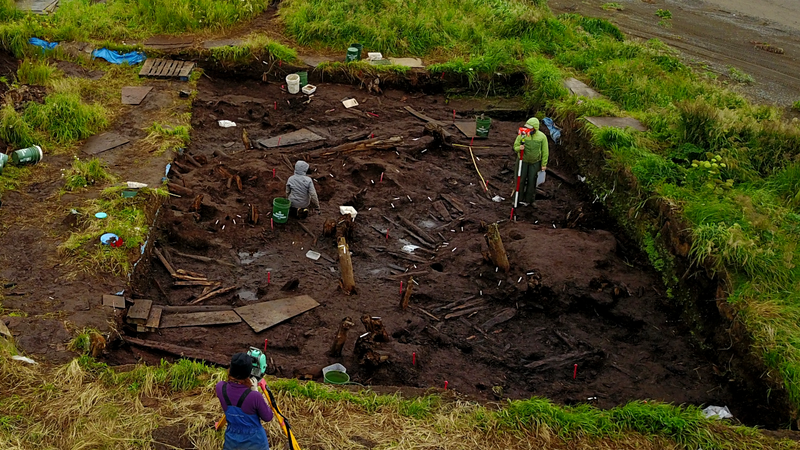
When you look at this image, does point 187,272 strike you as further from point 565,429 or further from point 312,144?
point 565,429

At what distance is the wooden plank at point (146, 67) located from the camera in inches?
551

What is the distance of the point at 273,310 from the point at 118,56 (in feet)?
29.8

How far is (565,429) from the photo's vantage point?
6.37 m

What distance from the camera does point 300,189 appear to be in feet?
33.9

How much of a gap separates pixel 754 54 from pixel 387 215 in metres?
14.2

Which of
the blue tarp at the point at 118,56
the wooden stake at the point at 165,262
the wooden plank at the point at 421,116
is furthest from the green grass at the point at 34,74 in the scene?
the wooden plank at the point at 421,116

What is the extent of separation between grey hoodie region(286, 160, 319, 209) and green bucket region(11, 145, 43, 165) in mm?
4145

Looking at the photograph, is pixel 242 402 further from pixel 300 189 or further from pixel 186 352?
pixel 300 189

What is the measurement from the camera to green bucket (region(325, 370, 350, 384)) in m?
7.32

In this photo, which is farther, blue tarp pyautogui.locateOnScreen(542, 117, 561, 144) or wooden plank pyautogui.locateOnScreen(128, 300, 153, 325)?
blue tarp pyautogui.locateOnScreen(542, 117, 561, 144)

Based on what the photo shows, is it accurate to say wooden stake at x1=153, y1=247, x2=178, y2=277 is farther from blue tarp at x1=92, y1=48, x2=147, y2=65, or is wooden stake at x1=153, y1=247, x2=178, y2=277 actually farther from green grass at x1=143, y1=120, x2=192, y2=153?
blue tarp at x1=92, y1=48, x2=147, y2=65

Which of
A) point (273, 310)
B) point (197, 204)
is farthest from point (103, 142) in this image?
point (273, 310)

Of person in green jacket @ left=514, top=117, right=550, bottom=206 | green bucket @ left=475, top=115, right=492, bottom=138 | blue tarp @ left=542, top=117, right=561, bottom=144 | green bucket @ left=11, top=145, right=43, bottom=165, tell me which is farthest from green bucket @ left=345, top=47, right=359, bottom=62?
green bucket @ left=11, top=145, right=43, bottom=165

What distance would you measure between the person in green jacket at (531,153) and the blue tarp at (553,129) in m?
2.13
